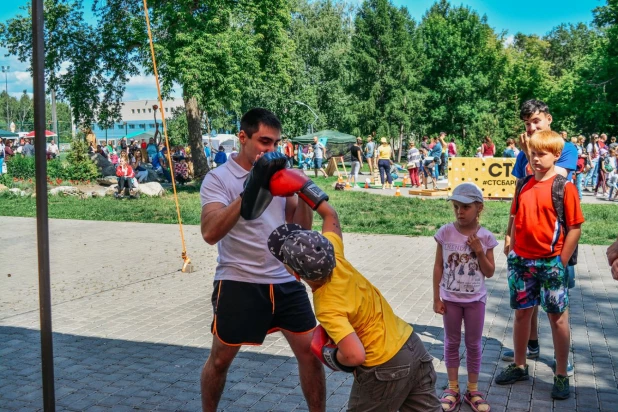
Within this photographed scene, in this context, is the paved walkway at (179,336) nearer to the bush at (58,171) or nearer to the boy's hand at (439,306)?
the boy's hand at (439,306)

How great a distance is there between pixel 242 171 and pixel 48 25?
892 inches

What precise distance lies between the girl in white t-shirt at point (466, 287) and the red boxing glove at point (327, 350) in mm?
1753

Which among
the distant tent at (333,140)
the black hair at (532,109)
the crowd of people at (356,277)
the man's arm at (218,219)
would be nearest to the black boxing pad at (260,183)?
the crowd of people at (356,277)

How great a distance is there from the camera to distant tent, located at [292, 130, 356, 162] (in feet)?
136

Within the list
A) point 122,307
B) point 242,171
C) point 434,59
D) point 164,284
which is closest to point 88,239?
point 164,284

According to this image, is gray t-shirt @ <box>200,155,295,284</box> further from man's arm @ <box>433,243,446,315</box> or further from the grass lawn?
the grass lawn

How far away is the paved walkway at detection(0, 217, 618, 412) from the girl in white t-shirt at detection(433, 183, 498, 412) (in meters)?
0.17

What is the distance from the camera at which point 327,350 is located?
260 centimetres

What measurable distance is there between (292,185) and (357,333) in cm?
70

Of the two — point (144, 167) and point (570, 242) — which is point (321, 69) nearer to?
point (144, 167)

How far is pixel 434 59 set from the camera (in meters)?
58.0

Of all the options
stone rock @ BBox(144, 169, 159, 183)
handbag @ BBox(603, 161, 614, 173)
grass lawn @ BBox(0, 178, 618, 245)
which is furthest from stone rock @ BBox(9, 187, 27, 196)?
handbag @ BBox(603, 161, 614, 173)

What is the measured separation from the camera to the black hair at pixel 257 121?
3.38 meters

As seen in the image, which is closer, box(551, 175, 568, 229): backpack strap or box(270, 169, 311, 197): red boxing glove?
box(270, 169, 311, 197): red boxing glove
